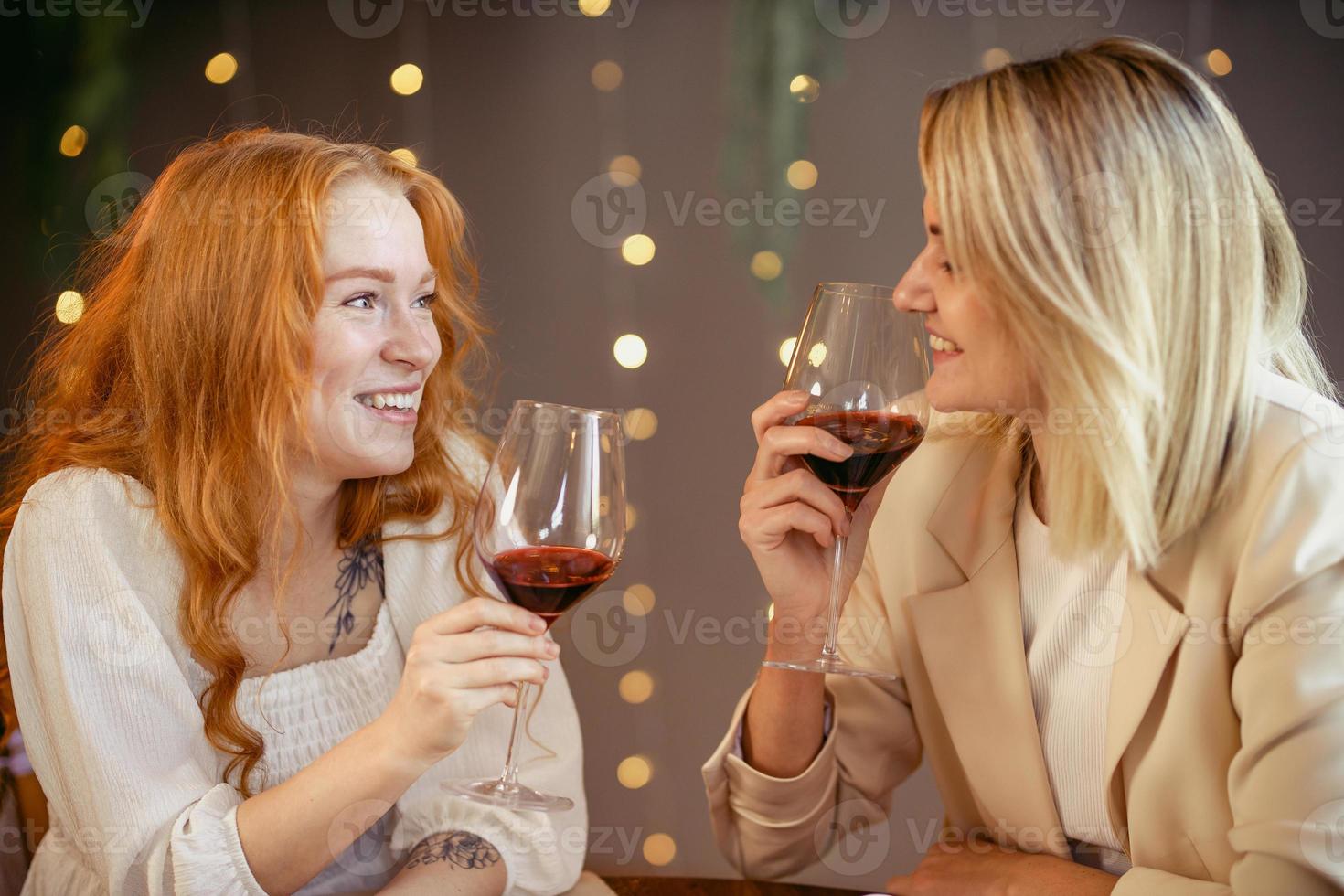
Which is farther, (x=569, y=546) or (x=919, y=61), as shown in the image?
(x=919, y=61)

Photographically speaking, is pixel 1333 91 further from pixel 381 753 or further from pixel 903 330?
pixel 381 753

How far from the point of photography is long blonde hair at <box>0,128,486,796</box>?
1544 mm

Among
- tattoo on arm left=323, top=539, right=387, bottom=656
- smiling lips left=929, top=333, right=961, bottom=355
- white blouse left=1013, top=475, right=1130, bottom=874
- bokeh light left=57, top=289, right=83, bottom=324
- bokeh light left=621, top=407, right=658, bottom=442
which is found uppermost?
bokeh light left=57, top=289, right=83, bottom=324

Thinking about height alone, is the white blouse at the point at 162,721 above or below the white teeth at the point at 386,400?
below

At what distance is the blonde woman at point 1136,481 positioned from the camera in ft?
3.97

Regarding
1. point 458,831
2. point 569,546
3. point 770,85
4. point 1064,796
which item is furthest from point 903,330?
point 770,85

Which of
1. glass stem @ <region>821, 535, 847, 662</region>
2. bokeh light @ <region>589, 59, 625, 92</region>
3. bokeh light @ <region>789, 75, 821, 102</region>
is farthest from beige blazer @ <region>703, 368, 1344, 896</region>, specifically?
bokeh light @ <region>589, 59, 625, 92</region>

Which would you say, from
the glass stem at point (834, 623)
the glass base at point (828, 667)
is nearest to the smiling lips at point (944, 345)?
the glass stem at point (834, 623)

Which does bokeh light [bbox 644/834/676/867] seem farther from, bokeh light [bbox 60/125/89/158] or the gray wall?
bokeh light [bbox 60/125/89/158]

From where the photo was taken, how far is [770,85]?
106 inches

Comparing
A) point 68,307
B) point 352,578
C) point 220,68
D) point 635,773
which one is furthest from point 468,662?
point 220,68

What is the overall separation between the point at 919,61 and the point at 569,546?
6.14 ft

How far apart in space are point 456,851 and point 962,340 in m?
0.89

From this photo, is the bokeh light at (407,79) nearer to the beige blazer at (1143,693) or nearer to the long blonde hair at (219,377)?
the long blonde hair at (219,377)
